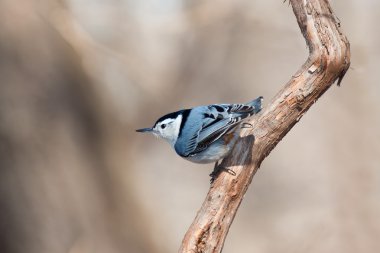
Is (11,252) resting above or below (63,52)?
below

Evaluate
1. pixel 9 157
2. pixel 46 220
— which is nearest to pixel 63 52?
pixel 9 157

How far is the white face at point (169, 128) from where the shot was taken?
2.48 m

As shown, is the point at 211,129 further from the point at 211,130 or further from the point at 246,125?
the point at 246,125

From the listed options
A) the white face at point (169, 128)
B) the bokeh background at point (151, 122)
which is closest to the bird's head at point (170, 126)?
the white face at point (169, 128)

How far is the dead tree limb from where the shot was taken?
88.1 inches

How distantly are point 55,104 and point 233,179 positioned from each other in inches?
80.5

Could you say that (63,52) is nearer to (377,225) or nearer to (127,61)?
(127,61)

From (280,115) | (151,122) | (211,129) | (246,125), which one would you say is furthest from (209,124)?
(151,122)

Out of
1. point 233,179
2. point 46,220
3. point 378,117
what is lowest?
point 46,220

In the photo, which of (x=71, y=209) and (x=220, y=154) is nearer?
(x=220, y=154)

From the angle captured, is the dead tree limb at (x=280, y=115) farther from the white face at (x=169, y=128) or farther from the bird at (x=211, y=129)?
the white face at (x=169, y=128)

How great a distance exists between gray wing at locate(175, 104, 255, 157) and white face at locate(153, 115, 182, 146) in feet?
0.21

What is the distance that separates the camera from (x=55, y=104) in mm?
4109

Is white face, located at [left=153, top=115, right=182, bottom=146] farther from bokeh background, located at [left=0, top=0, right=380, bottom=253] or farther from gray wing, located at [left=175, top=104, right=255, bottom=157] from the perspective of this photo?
bokeh background, located at [left=0, top=0, right=380, bottom=253]
